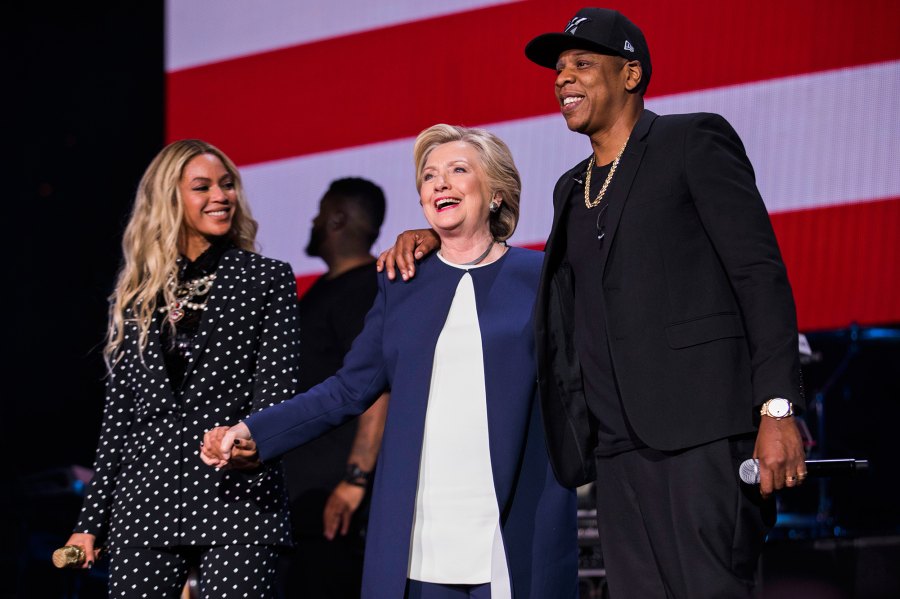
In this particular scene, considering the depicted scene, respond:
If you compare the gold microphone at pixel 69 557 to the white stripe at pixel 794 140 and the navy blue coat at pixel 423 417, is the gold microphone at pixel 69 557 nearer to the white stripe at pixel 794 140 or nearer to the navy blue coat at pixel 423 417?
the navy blue coat at pixel 423 417

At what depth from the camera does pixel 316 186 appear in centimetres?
426

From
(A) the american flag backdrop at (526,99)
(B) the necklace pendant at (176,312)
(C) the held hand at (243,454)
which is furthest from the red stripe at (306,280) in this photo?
(C) the held hand at (243,454)

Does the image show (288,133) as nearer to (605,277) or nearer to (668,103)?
(668,103)

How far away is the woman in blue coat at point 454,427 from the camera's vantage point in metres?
2.03

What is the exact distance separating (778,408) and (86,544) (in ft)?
5.33

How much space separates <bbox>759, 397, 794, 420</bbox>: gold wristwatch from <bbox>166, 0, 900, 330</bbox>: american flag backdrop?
2002mm

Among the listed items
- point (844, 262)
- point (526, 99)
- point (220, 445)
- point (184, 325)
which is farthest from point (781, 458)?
point (526, 99)

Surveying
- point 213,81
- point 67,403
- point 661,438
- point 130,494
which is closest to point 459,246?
point 661,438

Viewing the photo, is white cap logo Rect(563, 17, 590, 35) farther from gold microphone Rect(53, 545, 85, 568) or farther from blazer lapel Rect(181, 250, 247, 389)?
gold microphone Rect(53, 545, 85, 568)

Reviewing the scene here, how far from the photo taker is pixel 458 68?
4.08 meters

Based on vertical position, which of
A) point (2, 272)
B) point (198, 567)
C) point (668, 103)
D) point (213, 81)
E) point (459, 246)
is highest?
point (213, 81)

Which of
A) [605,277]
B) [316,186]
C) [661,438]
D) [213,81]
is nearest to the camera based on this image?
[661,438]

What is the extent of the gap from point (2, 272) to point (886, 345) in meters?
3.81

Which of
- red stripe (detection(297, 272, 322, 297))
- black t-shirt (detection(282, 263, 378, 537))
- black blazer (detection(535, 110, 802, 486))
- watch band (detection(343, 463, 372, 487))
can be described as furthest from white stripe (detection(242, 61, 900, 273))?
black blazer (detection(535, 110, 802, 486))
